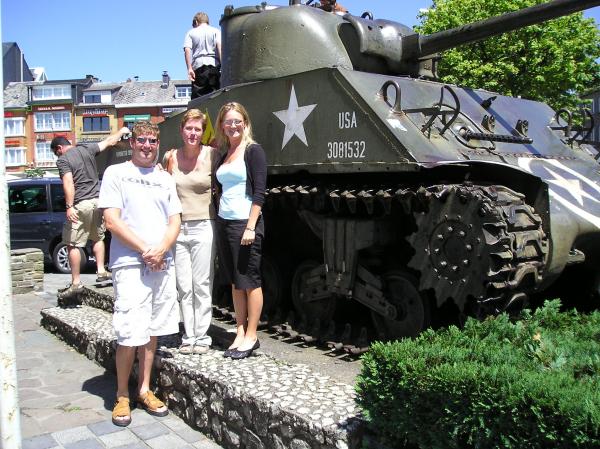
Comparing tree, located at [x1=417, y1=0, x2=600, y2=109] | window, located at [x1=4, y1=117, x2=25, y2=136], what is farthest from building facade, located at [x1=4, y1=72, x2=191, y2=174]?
tree, located at [x1=417, y1=0, x2=600, y2=109]

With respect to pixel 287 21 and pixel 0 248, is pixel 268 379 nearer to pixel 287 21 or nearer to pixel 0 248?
pixel 0 248

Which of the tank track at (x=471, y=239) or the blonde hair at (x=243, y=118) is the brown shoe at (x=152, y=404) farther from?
the blonde hair at (x=243, y=118)

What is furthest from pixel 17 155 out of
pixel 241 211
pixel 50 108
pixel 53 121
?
pixel 241 211

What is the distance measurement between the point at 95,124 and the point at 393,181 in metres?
57.2

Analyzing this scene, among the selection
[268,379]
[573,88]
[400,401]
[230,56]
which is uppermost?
[573,88]

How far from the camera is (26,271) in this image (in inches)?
419

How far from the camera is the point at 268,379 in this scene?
443cm

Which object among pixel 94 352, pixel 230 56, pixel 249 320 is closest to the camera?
pixel 249 320

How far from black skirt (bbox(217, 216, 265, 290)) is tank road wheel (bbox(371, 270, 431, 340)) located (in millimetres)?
1208

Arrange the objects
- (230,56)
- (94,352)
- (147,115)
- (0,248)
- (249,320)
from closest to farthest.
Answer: (0,248)
(249,320)
(94,352)
(230,56)
(147,115)

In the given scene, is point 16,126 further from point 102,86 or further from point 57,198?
point 57,198

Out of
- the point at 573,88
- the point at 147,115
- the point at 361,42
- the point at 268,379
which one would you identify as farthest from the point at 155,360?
the point at 147,115

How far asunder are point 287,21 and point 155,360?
12.5 feet

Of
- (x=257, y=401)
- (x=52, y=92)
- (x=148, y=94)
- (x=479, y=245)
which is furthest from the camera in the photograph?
(x=52, y=92)
